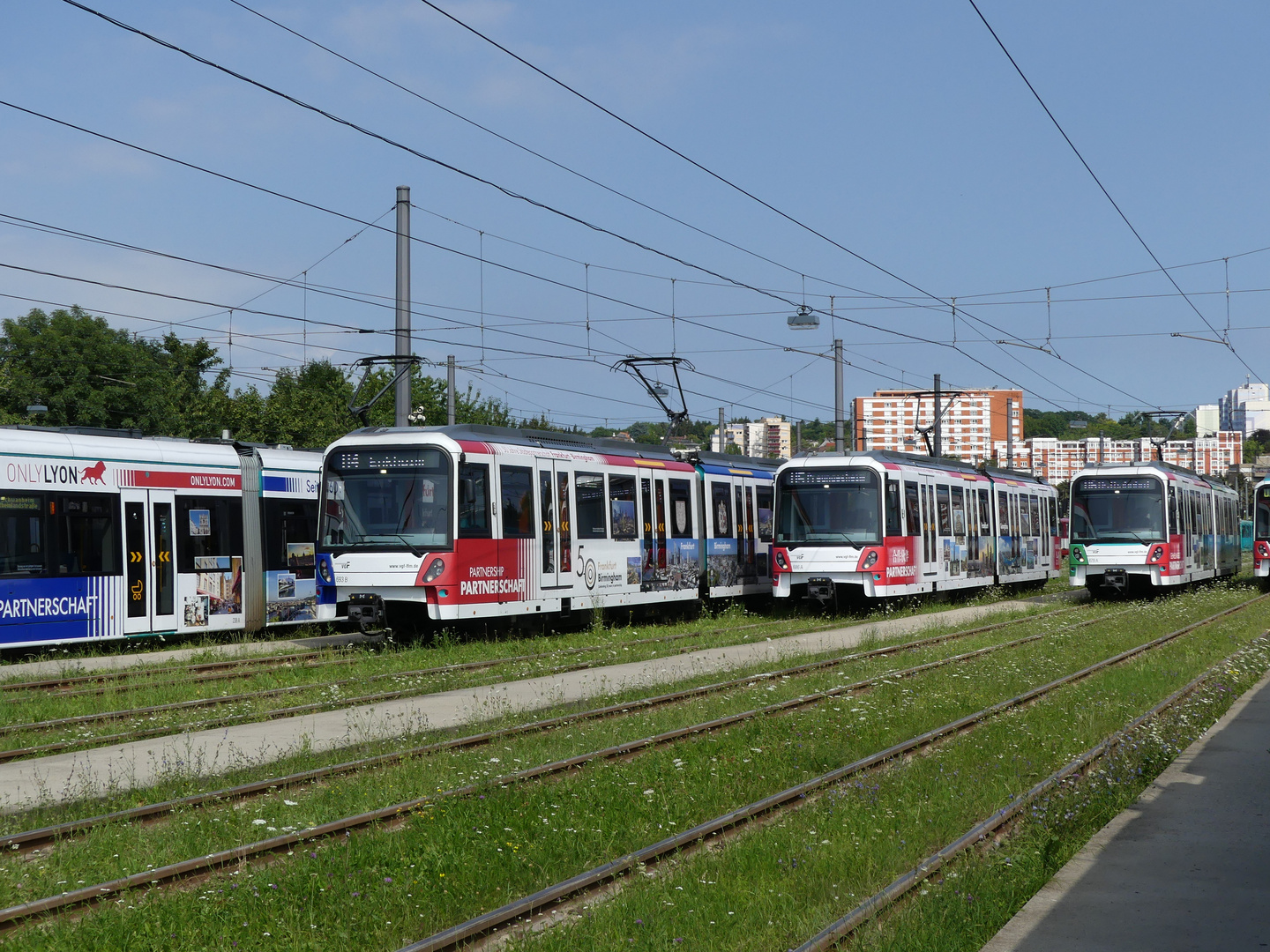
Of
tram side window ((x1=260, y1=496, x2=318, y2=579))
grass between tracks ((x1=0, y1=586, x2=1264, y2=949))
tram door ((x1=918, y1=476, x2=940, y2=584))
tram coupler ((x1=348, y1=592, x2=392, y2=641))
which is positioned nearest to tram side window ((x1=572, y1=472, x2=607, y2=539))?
tram coupler ((x1=348, y1=592, x2=392, y2=641))

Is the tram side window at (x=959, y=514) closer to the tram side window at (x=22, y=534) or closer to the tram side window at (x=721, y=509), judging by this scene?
the tram side window at (x=721, y=509)

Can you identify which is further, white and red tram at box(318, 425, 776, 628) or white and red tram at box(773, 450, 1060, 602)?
white and red tram at box(773, 450, 1060, 602)

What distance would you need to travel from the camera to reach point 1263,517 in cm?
3659

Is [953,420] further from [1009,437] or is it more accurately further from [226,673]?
[226,673]

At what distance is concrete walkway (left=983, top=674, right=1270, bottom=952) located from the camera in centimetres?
570

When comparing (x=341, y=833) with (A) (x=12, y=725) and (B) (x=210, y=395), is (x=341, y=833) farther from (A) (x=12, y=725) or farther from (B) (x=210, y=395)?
(B) (x=210, y=395)

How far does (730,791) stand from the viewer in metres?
9.18

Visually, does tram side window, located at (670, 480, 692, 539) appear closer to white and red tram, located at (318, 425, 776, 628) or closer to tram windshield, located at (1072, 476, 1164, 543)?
white and red tram, located at (318, 425, 776, 628)

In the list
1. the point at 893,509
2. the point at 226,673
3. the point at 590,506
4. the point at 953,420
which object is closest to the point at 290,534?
the point at 590,506

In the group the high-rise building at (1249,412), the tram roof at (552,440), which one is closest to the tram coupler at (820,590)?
the tram roof at (552,440)

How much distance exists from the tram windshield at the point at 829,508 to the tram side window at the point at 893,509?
29 cm

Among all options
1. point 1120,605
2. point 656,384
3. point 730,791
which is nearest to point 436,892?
point 730,791

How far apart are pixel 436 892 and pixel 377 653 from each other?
486 inches

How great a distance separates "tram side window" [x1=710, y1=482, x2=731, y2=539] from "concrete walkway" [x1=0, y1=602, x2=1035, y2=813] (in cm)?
748
